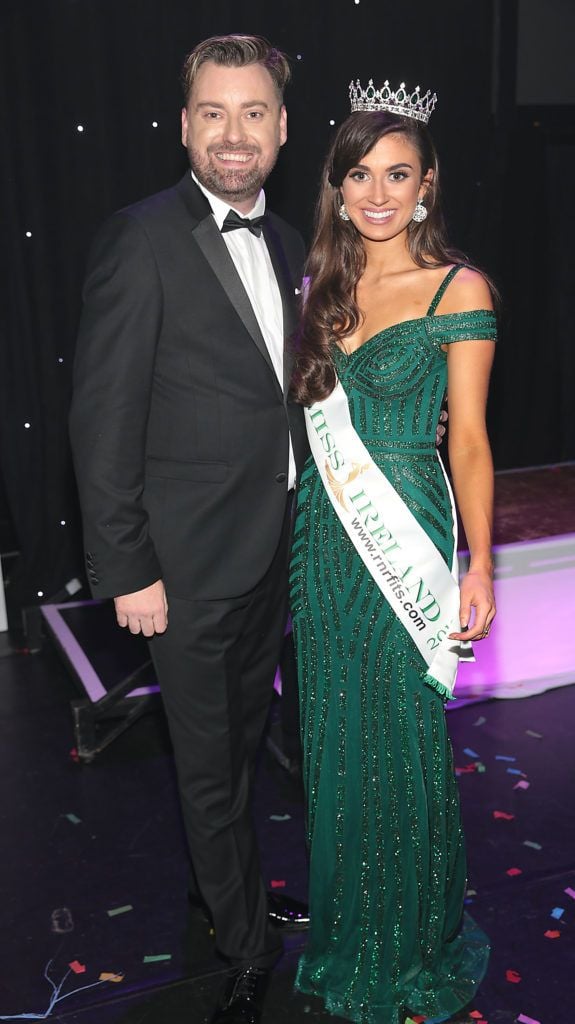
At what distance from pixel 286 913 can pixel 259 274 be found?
4.49 ft

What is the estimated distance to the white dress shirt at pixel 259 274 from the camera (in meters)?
2.00

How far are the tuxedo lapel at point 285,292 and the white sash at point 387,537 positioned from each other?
0.30ft

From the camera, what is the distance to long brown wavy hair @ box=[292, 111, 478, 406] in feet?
6.32

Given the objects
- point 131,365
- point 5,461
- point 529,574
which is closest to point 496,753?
point 529,574

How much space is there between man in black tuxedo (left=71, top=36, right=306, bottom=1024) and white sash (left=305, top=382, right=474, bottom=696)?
3.7 inches

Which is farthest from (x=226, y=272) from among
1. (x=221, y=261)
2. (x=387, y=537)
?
(x=387, y=537)

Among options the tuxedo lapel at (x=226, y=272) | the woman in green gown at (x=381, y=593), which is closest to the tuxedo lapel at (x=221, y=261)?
the tuxedo lapel at (x=226, y=272)

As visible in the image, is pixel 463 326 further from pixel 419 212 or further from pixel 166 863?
pixel 166 863

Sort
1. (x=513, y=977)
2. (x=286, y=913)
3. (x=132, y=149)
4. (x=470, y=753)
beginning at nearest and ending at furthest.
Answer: (x=513, y=977)
(x=286, y=913)
(x=470, y=753)
(x=132, y=149)

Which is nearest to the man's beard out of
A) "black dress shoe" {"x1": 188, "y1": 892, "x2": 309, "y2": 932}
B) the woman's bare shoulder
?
the woman's bare shoulder

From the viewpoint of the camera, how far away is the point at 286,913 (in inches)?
94.7

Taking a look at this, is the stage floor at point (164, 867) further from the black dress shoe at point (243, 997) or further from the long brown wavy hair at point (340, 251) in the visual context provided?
the long brown wavy hair at point (340, 251)

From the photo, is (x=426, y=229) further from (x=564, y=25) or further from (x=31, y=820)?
(x=564, y=25)

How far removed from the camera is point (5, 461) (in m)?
4.11
